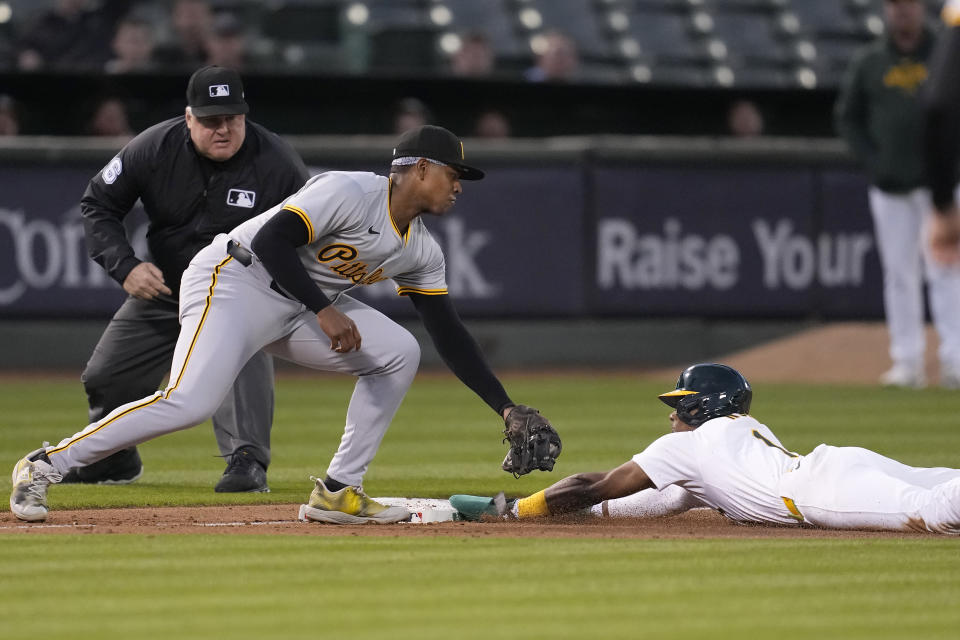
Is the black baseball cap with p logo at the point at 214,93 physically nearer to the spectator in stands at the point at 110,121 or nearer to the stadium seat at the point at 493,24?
the spectator in stands at the point at 110,121

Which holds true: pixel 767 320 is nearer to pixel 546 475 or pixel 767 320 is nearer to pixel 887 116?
pixel 887 116

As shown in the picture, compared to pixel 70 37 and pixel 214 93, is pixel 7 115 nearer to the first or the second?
pixel 70 37

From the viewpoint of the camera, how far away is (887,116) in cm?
1257

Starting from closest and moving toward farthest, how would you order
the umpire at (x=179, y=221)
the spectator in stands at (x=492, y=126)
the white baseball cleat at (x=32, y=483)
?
1. the white baseball cleat at (x=32, y=483)
2. the umpire at (x=179, y=221)
3. the spectator in stands at (x=492, y=126)

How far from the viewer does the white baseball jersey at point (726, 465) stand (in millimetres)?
6012

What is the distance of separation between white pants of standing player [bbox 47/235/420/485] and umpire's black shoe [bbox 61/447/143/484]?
1582mm

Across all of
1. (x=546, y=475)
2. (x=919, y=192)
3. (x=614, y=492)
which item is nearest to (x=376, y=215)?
(x=614, y=492)

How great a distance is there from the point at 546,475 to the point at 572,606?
3.93 metres

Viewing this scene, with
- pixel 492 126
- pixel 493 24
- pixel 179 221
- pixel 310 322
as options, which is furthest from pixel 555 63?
pixel 310 322

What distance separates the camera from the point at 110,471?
7.99 m

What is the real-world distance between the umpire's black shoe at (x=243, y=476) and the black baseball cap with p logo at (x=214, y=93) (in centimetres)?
160

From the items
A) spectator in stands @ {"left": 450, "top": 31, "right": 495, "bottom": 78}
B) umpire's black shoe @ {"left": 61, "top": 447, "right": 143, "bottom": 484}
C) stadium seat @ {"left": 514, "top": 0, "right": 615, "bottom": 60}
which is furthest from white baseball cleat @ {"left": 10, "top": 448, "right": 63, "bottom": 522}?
stadium seat @ {"left": 514, "top": 0, "right": 615, "bottom": 60}

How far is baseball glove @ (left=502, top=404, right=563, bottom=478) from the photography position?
6.14m

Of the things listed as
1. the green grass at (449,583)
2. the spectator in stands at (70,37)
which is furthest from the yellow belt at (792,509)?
the spectator in stands at (70,37)
